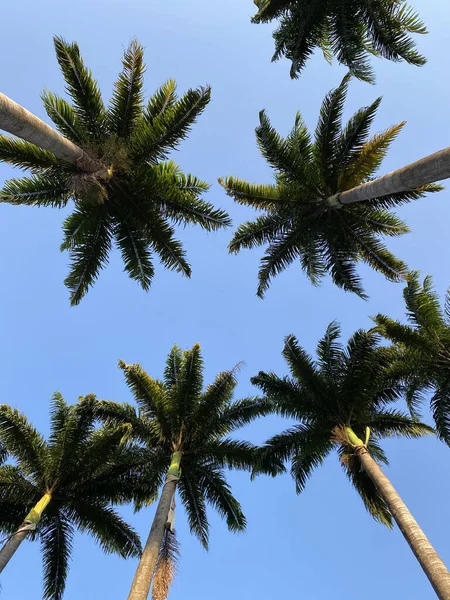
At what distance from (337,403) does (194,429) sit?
593cm

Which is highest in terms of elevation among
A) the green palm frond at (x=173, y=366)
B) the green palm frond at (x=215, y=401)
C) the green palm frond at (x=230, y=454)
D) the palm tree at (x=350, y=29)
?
the palm tree at (x=350, y=29)

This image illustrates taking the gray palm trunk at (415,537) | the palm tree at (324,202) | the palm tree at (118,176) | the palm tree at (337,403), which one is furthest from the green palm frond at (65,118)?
the gray palm trunk at (415,537)

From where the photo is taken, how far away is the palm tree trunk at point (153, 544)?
494 inches

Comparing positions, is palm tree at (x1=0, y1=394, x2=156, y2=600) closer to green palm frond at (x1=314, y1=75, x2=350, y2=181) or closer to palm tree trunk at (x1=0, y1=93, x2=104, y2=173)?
palm tree trunk at (x1=0, y1=93, x2=104, y2=173)

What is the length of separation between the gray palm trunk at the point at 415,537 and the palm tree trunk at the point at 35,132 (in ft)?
44.6

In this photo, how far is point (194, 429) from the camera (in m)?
18.8

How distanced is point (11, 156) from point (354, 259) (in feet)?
44.1

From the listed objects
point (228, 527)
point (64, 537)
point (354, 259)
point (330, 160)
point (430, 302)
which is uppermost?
point (330, 160)

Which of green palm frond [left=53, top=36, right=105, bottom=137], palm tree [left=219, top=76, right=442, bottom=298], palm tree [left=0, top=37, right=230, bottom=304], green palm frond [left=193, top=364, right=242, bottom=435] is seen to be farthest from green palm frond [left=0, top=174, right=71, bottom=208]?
green palm frond [left=193, top=364, right=242, bottom=435]

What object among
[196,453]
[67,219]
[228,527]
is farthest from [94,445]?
[67,219]

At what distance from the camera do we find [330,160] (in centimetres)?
1742

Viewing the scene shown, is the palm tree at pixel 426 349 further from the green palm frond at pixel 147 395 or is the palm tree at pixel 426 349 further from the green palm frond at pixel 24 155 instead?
the green palm frond at pixel 24 155

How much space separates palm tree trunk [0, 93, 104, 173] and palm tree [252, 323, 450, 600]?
1116cm

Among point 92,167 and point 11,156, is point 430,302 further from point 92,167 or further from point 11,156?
point 11,156
